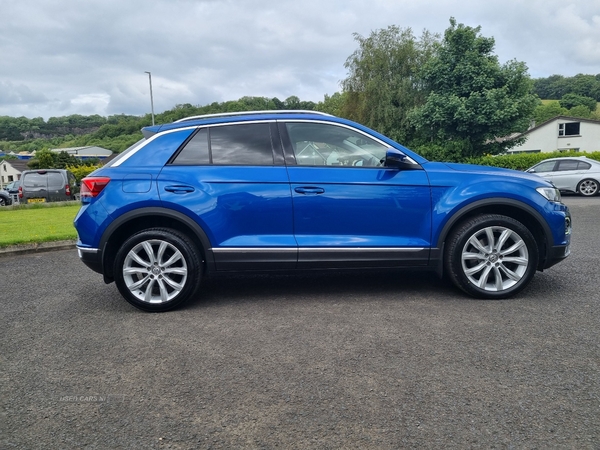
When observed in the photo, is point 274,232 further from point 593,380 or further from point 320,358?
point 593,380

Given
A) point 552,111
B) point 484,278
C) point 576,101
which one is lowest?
point 484,278

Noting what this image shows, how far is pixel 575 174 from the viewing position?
17.4 m

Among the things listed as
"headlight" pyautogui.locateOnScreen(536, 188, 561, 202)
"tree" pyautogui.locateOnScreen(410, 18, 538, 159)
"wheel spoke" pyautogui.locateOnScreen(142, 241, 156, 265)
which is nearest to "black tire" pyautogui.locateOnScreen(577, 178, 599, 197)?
"tree" pyautogui.locateOnScreen(410, 18, 538, 159)

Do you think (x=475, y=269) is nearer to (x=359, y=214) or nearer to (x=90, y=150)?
(x=359, y=214)

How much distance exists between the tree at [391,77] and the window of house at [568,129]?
24695 mm

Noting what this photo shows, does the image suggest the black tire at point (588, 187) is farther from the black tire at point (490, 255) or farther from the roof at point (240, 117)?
Result: the roof at point (240, 117)

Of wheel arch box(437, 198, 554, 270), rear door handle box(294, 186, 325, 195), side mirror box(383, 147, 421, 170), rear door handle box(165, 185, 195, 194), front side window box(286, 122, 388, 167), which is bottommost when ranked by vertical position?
wheel arch box(437, 198, 554, 270)

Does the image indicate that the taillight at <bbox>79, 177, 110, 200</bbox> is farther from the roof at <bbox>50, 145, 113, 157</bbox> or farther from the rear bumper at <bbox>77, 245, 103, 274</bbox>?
the roof at <bbox>50, 145, 113, 157</bbox>

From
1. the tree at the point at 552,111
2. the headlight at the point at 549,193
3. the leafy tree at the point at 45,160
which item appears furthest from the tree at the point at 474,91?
the tree at the point at 552,111

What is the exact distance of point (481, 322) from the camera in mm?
4059

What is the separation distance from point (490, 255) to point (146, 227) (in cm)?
326

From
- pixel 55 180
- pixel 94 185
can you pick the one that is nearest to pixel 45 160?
pixel 55 180

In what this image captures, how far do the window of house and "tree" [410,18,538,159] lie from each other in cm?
2897

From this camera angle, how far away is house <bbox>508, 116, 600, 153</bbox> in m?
53.3
